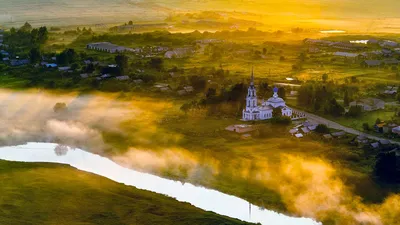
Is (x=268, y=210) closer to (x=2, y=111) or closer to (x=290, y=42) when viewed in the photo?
(x=2, y=111)

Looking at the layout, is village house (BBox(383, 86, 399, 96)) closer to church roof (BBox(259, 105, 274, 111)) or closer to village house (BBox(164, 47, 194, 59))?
church roof (BBox(259, 105, 274, 111))

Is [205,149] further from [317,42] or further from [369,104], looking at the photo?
[317,42]

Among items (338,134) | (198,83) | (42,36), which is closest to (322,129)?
(338,134)

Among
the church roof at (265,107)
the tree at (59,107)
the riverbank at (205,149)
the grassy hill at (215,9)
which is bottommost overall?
the riverbank at (205,149)

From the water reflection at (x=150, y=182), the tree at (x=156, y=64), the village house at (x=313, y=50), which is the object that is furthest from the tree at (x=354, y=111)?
the village house at (x=313, y=50)

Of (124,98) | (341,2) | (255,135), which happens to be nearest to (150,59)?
(124,98)

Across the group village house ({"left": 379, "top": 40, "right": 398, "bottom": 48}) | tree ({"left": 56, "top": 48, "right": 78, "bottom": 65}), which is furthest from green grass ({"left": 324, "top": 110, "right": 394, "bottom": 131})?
village house ({"left": 379, "top": 40, "right": 398, "bottom": 48})

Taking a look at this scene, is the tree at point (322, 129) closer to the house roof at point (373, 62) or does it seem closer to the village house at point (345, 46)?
the house roof at point (373, 62)
